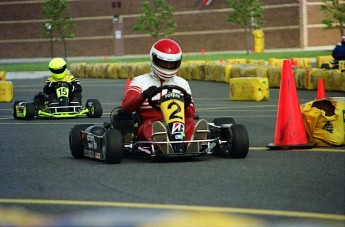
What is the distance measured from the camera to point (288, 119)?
1127 centimetres

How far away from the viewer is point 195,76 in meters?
35.3

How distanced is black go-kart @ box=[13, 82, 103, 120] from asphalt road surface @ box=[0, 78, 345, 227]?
5.68 metres

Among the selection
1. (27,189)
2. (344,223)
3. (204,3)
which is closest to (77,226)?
(344,223)

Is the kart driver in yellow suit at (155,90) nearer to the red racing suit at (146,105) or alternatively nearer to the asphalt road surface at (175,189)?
the red racing suit at (146,105)

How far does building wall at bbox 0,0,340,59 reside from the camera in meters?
65.2

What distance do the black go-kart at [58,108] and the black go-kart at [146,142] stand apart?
24.8 feet

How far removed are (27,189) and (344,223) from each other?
10.5ft

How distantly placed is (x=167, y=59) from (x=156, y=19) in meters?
51.6

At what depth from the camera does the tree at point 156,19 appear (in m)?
62.5

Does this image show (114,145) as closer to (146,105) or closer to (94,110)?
(146,105)

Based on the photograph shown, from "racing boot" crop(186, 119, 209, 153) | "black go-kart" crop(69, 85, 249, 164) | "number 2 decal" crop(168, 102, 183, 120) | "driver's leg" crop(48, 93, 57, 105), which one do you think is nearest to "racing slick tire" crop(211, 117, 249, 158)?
"black go-kart" crop(69, 85, 249, 164)

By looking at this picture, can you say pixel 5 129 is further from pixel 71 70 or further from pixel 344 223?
pixel 71 70

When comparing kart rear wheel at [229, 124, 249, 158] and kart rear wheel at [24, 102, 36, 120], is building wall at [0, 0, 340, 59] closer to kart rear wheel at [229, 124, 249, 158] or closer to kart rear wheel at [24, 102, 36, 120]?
kart rear wheel at [24, 102, 36, 120]

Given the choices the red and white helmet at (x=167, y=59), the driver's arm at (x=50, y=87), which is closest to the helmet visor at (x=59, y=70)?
the driver's arm at (x=50, y=87)
